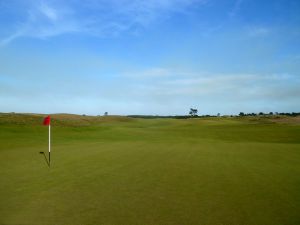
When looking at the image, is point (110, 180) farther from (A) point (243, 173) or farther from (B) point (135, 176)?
(A) point (243, 173)

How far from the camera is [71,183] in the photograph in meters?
8.95

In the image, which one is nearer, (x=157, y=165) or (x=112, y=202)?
(x=112, y=202)

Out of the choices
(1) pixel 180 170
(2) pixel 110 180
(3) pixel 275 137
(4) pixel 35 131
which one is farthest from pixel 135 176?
(3) pixel 275 137

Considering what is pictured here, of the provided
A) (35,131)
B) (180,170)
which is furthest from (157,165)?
(35,131)

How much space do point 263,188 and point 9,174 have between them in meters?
7.88

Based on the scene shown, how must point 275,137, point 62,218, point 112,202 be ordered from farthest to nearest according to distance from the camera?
point 275,137 → point 112,202 → point 62,218

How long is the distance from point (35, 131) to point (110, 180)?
2236 centimetres

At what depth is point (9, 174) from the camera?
1019 centimetres

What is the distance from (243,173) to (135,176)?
3826 mm

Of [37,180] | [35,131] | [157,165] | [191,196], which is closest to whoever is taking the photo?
[191,196]

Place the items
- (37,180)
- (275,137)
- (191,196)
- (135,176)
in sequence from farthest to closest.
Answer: (275,137) → (135,176) → (37,180) → (191,196)

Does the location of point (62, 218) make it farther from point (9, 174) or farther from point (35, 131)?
Answer: point (35, 131)

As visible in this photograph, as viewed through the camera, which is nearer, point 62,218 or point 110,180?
point 62,218

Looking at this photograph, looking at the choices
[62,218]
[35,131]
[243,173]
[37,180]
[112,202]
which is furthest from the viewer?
[35,131]
